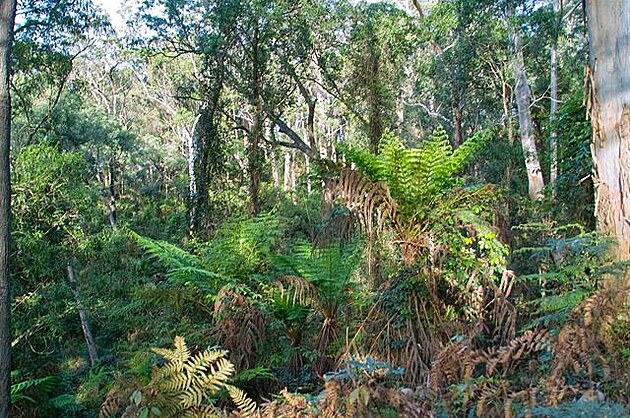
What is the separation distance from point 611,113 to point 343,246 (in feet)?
6.83

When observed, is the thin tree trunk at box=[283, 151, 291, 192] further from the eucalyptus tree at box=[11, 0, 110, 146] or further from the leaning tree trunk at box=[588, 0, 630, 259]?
the leaning tree trunk at box=[588, 0, 630, 259]

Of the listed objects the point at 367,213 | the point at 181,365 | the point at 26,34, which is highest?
the point at 26,34

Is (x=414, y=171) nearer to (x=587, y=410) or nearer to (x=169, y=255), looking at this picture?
(x=169, y=255)

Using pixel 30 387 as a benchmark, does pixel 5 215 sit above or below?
above

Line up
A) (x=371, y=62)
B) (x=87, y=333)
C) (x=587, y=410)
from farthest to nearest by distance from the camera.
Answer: (x=371, y=62), (x=87, y=333), (x=587, y=410)

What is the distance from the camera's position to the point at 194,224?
10617 millimetres

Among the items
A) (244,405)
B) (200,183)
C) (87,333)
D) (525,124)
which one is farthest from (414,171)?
(525,124)

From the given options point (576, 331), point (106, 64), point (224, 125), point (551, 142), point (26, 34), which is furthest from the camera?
point (106, 64)

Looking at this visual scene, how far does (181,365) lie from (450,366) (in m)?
1.23

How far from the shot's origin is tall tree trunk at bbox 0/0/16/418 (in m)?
4.38

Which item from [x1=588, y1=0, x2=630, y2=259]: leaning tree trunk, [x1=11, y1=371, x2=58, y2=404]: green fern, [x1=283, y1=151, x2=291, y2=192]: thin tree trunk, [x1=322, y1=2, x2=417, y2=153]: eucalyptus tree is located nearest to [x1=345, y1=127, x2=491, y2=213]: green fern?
[x1=588, y1=0, x2=630, y2=259]: leaning tree trunk

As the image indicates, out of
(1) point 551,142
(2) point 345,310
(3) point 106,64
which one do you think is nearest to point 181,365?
(2) point 345,310

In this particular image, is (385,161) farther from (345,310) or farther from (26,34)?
(26,34)

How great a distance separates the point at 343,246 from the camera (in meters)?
4.39
